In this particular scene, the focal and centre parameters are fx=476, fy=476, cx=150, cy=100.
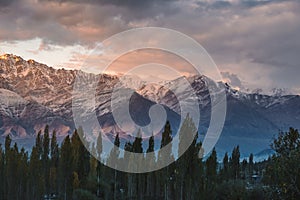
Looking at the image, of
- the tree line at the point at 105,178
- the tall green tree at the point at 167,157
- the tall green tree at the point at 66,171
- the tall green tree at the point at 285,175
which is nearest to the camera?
the tall green tree at the point at 285,175

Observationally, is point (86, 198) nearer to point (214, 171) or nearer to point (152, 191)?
point (152, 191)

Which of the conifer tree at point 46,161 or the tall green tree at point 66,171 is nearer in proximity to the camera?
the tall green tree at point 66,171

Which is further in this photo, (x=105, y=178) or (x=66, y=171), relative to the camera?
(x=105, y=178)

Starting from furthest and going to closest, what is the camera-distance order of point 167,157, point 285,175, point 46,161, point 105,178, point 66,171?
point 46,161
point 105,178
point 66,171
point 167,157
point 285,175

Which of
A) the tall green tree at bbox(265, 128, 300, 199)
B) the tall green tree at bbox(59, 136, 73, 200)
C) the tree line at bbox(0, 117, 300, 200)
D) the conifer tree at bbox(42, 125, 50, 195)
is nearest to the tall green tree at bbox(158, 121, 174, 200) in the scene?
the tree line at bbox(0, 117, 300, 200)

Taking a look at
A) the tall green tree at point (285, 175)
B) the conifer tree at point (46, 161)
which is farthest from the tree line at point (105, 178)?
the tall green tree at point (285, 175)

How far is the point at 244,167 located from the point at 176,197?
102 meters

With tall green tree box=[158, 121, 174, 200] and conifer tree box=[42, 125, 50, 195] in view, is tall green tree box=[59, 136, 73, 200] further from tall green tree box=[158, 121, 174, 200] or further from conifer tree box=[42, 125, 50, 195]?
conifer tree box=[42, 125, 50, 195]

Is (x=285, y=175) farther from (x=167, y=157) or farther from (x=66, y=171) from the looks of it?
(x=66, y=171)

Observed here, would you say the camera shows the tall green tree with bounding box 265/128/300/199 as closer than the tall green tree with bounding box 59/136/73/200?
Yes

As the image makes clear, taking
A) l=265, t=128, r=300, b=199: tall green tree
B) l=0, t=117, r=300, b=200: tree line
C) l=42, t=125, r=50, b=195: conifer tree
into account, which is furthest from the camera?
l=42, t=125, r=50, b=195: conifer tree

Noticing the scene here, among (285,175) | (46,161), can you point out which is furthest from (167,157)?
(285,175)

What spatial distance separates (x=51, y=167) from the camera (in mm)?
127125

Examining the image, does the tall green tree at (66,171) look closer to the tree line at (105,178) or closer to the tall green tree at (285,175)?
the tree line at (105,178)
